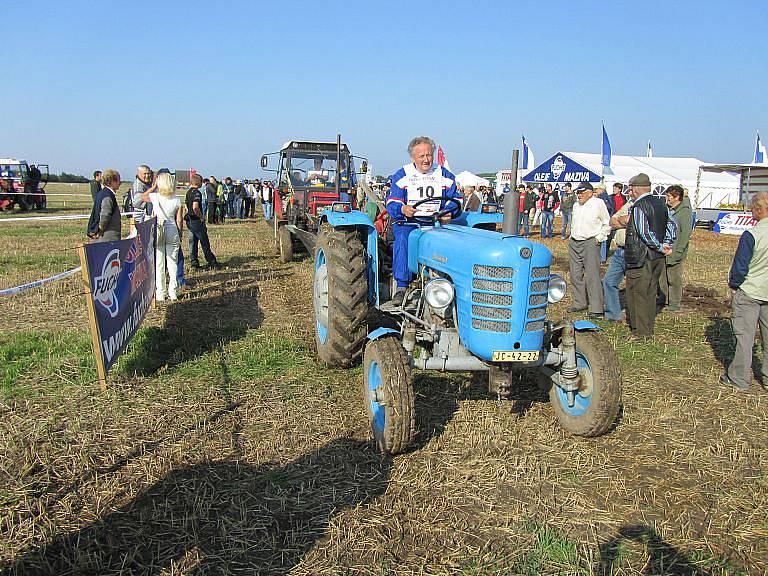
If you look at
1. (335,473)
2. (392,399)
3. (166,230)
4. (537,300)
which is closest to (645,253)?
(537,300)

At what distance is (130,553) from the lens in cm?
243

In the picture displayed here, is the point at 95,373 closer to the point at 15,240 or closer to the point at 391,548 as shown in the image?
the point at 391,548

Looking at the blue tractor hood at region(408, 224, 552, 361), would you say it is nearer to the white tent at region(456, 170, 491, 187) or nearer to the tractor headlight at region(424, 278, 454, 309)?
the tractor headlight at region(424, 278, 454, 309)

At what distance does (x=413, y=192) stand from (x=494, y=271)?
1.48 m

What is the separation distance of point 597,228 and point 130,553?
605 cm

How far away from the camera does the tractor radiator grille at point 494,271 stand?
10.4 ft

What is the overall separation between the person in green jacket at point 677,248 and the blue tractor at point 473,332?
429cm

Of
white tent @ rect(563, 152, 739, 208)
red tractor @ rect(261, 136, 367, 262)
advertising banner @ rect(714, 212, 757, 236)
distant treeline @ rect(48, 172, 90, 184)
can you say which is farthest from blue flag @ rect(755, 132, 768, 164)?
distant treeline @ rect(48, 172, 90, 184)

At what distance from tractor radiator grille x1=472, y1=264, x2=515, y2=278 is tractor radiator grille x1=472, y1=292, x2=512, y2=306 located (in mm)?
111

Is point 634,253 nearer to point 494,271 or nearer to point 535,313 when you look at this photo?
point 535,313

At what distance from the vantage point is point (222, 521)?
8.75 ft

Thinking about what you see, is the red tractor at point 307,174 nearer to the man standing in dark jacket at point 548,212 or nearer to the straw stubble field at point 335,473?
the straw stubble field at point 335,473

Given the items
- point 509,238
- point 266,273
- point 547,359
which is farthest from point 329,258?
point 266,273

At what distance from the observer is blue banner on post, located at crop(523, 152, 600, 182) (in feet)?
77.3
